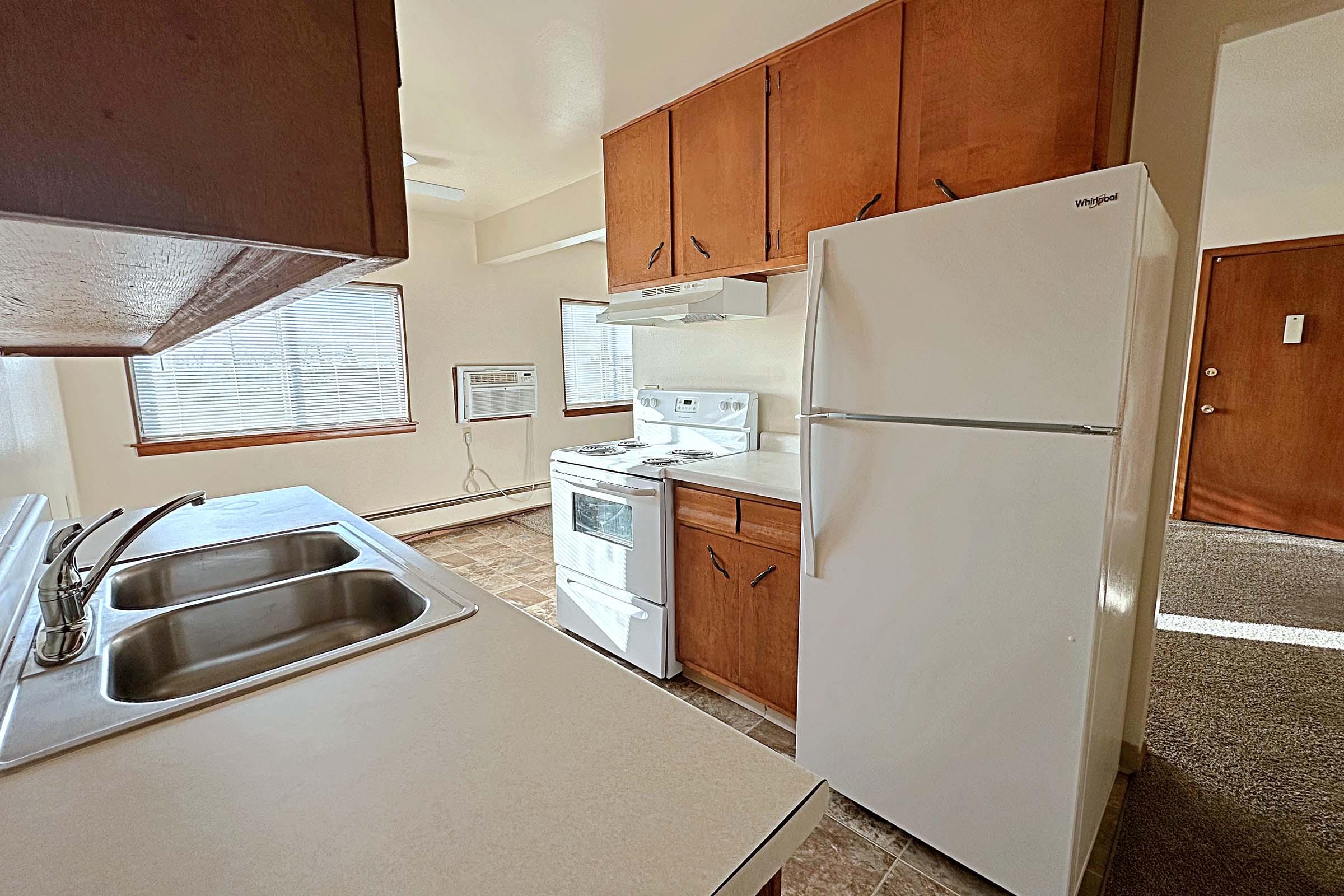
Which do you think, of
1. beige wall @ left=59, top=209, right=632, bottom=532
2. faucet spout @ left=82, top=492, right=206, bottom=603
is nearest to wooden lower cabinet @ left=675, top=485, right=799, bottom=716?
faucet spout @ left=82, top=492, right=206, bottom=603

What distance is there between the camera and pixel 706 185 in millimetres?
2379

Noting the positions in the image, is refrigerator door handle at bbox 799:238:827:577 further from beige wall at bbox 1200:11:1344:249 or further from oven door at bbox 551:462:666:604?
beige wall at bbox 1200:11:1344:249

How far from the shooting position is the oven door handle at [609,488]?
2.36m

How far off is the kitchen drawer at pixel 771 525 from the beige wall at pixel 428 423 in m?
2.96

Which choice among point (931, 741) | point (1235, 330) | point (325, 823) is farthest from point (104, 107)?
point (1235, 330)

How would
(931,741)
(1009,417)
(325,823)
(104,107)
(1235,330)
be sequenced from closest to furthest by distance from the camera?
(104,107) < (325,823) < (1009,417) < (931,741) < (1235,330)

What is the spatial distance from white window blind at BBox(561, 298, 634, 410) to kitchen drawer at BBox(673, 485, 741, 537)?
3.01 metres

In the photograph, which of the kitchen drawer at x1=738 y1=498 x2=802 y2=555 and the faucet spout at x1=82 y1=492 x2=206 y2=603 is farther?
the kitchen drawer at x1=738 y1=498 x2=802 y2=555

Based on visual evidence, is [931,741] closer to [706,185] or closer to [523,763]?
[523,763]

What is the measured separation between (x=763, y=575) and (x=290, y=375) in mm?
3516

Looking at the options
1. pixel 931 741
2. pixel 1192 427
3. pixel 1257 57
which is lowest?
pixel 931 741

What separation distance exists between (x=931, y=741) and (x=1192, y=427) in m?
4.73

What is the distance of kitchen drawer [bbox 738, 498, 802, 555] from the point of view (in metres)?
1.95

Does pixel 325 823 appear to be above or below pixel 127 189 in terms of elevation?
below
